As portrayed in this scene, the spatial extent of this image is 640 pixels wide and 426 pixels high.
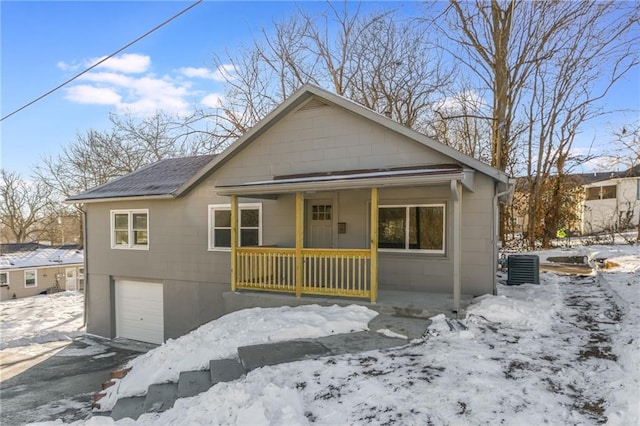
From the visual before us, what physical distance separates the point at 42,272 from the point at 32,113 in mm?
21249

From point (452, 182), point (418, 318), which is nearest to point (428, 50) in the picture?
point (452, 182)

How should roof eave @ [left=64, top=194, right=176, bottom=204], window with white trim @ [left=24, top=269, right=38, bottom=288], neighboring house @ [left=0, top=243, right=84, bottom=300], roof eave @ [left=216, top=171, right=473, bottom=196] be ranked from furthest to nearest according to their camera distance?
1. window with white trim @ [left=24, top=269, right=38, bottom=288]
2. neighboring house @ [left=0, top=243, right=84, bottom=300]
3. roof eave @ [left=64, top=194, right=176, bottom=204]
4. roof eave @ [left=216, top=171, right=473, bottom=196]

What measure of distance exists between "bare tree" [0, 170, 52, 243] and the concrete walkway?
127ft

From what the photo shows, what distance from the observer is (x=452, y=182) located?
6457 mm

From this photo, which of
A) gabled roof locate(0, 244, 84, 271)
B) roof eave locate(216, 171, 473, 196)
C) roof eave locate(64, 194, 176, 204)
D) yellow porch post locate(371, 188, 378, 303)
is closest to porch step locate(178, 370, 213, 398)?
yellow porch post locate(371, 188, 378, 303)

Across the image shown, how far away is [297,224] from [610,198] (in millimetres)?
32606

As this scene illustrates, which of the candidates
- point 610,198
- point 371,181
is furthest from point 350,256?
point 610,198

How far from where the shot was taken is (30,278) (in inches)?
1011

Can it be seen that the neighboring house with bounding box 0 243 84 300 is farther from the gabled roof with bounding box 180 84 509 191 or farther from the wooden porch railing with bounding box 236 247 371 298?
the wooden porch railing with bounding box 236 247 371 298

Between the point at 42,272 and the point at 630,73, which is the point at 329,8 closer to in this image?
the point at 630,73

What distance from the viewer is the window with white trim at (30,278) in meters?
25.4

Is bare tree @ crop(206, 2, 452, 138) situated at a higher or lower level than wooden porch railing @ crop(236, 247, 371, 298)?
higher

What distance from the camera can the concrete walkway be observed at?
4.62m

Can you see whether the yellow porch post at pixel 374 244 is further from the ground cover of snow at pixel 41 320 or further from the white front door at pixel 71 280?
the white front door at pixel 71 280
